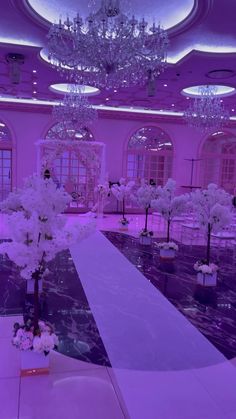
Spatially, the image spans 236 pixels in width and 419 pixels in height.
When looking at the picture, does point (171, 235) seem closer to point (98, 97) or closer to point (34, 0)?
point (98, 97)

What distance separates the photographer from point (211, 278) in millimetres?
6430

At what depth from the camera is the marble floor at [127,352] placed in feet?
10.2

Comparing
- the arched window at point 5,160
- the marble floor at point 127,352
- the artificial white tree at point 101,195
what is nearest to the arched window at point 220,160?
the artificial white tree at point 101,195

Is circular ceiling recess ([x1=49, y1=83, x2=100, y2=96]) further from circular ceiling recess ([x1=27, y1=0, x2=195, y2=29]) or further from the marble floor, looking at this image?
the marble floor

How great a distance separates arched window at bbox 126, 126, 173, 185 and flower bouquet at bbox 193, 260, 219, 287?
35.4ft

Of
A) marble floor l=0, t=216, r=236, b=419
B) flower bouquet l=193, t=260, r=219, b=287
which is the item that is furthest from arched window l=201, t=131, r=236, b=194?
flower bouquet l=193, t=260, r=219, b=287

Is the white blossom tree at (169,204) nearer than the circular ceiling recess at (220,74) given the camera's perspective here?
Yes

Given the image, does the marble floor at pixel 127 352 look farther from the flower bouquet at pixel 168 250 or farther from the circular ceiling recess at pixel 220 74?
the circular ceiling recess at pixel 220 74

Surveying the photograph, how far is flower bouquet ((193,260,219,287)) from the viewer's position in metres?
6.33

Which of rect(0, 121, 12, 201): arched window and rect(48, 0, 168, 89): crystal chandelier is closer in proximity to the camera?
rect(48, 0, 168, 89): crystal chandelier

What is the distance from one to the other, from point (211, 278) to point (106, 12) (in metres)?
4.69

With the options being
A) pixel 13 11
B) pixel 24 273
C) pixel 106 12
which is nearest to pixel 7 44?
pixel 13 11

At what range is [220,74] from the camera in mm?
9484

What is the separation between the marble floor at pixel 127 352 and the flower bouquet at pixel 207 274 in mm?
228
